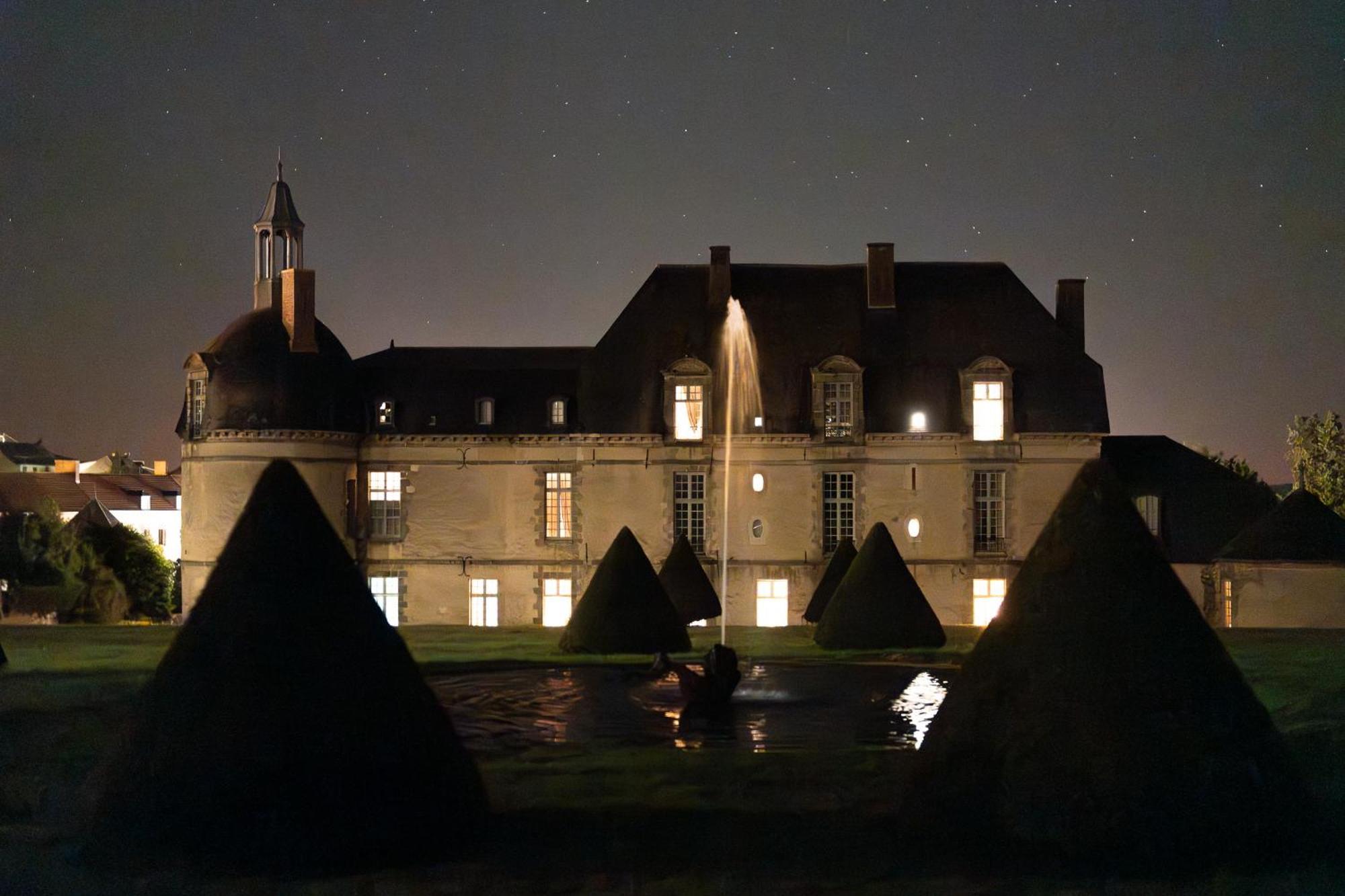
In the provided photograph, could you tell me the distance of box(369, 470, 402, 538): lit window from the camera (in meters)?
41.1

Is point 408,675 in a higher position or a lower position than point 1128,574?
lower

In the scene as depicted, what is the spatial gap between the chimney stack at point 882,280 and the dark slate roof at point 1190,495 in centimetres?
729

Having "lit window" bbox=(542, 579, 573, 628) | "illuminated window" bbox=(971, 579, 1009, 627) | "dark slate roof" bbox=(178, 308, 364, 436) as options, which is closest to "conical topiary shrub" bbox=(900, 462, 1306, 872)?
"illuminated window" bbox=(971, 579, 1009, 627)

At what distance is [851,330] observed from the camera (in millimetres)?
41062

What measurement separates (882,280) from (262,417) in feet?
55.0

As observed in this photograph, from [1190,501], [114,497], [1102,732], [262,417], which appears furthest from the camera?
[114,497]

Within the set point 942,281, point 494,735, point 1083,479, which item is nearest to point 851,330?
point 942,281

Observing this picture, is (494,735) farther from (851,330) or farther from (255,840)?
(851,330)

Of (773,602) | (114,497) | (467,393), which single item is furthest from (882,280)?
(114,497)

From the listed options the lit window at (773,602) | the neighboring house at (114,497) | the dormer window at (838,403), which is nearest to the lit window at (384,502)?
the lit window at (773,602)

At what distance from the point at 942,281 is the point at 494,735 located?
28075mm

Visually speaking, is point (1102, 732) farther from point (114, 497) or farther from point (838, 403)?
point (114, 497)

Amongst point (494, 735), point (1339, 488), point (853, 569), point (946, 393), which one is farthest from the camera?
point (1339, 488)

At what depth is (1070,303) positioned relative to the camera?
41.8 metres
